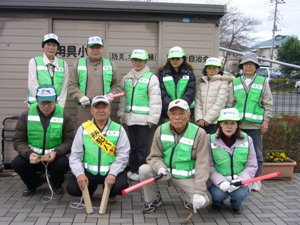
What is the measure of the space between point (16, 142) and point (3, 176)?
1.25 meters

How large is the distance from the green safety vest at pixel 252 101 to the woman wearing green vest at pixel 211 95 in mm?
197

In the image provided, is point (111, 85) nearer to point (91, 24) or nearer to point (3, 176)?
point (91, 24)

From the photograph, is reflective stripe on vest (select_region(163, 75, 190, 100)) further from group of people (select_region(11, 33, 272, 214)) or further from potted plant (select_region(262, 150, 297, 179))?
potted plant (select_region(262, 150, 297, 179))

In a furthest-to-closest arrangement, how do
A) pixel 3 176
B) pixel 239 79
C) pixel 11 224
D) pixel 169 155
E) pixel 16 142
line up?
pixel 3 176 < pixel 239 79 < pixel 16 142 < pixel 169 155 < pixel 11 224

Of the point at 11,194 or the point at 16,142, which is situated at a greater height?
the point at 16,142

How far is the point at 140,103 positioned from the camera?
16.9 feet

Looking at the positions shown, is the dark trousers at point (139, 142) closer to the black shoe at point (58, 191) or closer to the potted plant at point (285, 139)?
the black shoe at point (58, 191)

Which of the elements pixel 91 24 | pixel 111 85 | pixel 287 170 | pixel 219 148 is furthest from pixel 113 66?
pixel 287 170

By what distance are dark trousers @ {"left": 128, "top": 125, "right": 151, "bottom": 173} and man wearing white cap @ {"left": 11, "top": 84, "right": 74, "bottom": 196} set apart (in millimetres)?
1024

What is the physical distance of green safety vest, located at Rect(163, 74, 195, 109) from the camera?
5102 millimetres

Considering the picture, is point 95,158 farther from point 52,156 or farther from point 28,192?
point 28,192

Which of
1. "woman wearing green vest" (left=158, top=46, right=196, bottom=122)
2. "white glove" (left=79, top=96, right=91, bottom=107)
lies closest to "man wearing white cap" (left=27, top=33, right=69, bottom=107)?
"white glove" (left=79, top=96, right=91, bottom=107)

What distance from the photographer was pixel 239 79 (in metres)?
5.15

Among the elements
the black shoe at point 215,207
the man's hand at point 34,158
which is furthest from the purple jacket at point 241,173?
the man's hand at point 34,158
